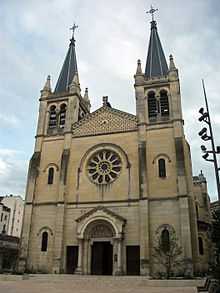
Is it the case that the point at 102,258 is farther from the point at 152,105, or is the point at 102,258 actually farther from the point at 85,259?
the point at 152,105

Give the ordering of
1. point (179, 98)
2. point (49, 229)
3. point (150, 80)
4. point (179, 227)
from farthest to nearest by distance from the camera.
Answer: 1. point (150, 80)
2. point (179, 98)
3. point (49, 229)
4. point (179, 227)

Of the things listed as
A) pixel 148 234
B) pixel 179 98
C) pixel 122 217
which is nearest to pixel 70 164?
pixel 122 217

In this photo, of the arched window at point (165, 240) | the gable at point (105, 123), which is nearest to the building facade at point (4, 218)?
the gable at point (105, 123)

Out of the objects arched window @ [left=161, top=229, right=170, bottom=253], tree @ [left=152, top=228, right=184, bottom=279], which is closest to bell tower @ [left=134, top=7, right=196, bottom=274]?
tree @ [left=152, top=228, right=184, bottom=279]

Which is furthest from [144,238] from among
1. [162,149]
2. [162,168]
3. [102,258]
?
[162,149]

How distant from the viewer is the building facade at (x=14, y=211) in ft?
189

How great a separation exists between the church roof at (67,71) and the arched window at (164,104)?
10924 millimetres

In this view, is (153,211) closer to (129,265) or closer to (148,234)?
(148,234)

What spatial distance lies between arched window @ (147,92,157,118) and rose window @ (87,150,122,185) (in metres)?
5.34

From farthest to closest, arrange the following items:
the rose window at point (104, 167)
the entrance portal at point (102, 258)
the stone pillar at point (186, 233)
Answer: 1. the rose window at point (104, 167)
2. the entrance portal at point (102, 258)
3. the stone pillar at point (186, 233)

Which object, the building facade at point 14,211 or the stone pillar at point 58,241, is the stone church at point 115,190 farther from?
the building facade at point 14,211

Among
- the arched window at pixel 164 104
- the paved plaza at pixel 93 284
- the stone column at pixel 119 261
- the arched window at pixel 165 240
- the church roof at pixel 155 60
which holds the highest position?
the church roof at pixel 155 60

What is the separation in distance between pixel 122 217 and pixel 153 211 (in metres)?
2.61

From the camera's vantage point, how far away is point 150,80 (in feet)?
102
